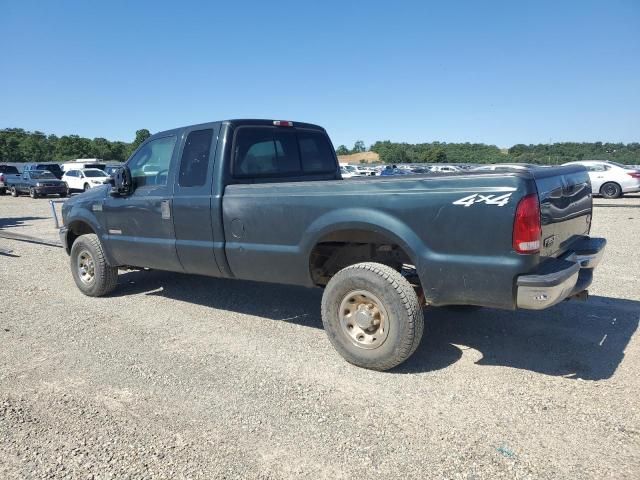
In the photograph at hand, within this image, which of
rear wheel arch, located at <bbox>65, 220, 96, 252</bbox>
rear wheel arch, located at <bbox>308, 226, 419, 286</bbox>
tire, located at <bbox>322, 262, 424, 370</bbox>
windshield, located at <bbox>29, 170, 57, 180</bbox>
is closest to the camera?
A: tire, located at <bbox>322, 262, 424, 370</bbox>

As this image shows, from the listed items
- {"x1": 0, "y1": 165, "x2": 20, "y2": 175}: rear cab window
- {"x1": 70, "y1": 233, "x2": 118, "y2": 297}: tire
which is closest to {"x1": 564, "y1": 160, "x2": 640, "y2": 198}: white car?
{"x1": 70, "y1": 233, "x2": 118, "y2": 297}: tire

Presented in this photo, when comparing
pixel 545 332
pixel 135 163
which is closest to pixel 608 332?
pixel 545 332

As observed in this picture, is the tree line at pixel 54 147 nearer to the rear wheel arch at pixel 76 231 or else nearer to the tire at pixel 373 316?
the rear wheel arch at pixel 76 231

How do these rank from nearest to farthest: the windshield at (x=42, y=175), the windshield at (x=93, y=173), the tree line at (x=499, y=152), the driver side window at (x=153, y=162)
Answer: the driver side window at (x=153, y=162) → the windshield at (x=42, y=175) → the windshield at (x=93, y=173) → the tree line at (x=499, y=152)

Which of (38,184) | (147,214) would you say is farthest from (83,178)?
(147,214)

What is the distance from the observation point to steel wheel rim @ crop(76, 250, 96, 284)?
6473mm

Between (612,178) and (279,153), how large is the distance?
19.0 meters

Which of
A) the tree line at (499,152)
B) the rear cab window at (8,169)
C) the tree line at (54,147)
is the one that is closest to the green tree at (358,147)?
the tree line at (499,152)

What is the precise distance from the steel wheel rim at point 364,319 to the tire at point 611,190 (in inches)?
781

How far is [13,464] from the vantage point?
2.84 m

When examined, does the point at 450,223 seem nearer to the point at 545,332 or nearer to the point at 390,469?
the point at 390,469

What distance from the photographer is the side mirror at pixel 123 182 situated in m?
5.72

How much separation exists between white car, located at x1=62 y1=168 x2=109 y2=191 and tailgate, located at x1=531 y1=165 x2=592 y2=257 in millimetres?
26668

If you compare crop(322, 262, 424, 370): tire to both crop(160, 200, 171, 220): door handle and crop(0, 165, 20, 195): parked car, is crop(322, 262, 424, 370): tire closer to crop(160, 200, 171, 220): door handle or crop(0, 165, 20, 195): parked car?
crop(160, 200, 171, 220): door handle
